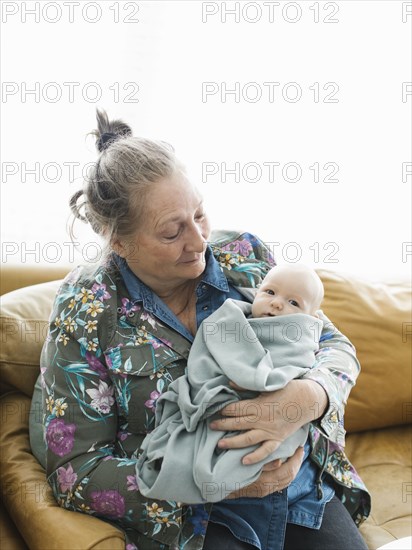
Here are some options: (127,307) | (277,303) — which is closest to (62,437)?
(127,307)

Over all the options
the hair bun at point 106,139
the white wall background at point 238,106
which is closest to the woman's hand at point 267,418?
the hair bun at point 106,139

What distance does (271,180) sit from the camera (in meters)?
2.66

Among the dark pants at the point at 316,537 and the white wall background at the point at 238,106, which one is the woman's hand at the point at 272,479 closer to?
the dark pants at the point at 316,537

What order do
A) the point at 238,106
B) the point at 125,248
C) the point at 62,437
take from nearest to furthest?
the point at 62,437 → the point at 125,248 → the point at 238,106

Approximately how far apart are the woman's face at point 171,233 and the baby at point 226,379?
0.14m

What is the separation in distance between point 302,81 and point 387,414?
1250 mm

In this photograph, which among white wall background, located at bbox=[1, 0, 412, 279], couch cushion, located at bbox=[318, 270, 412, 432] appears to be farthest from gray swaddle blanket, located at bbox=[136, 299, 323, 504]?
white wall background, located at bbox=[1, 0, 412, 279]

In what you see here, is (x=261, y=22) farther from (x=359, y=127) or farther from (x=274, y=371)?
(x=274, y=371)

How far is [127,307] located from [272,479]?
511 mm

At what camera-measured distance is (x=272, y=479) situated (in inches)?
57.6

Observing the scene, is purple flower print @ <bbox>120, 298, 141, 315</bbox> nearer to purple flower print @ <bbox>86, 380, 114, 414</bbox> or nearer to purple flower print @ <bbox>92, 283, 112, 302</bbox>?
purple flower print @ <bbox>92, 283, 112, 302</bbox>

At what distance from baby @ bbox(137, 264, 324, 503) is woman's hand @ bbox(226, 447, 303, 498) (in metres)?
0.03

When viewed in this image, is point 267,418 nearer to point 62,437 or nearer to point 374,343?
point 62,437

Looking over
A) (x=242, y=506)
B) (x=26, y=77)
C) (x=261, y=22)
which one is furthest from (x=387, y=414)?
(x=26, y=77)
